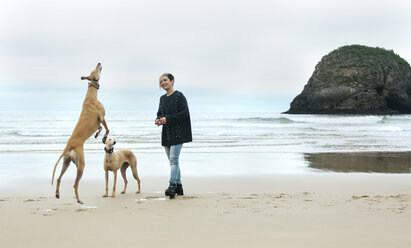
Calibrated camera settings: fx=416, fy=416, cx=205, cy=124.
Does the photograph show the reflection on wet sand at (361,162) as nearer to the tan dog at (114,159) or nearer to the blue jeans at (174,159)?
the blue jeans at (174,159)

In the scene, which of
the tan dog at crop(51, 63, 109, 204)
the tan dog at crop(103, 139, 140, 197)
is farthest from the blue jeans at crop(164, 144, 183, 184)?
the tan dog at crop(51, 63, 109, 204)

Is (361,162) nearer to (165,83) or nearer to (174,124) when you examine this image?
(174,124)

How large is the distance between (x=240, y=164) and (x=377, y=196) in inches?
189

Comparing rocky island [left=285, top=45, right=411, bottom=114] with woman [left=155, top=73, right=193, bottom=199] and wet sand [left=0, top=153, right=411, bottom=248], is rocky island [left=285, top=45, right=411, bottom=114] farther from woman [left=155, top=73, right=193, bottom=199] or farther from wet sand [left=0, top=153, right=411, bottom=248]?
woman [left=155, top=73, right=193, bottom=199]

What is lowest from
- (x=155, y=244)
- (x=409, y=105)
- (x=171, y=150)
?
(x=155, y=244)

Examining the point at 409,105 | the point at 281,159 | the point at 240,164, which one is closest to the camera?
the point at 240,164

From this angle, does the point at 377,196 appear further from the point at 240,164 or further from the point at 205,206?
the point at 240,164

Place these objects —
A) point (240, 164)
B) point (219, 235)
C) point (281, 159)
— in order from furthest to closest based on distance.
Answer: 1. point (281, 159)
2. point (240, 164)
3. point (219, 235)

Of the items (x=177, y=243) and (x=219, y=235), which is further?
(x=219, y=235)

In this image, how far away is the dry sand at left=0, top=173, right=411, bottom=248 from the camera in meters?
3.91

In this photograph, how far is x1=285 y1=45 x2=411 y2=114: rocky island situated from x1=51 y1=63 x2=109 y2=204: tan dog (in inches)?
2259

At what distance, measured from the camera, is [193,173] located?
9352mm

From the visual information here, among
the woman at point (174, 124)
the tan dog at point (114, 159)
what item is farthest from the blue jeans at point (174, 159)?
the tan dog at point (114, 159)

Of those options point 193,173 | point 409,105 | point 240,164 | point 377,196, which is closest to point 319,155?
point 240,164
